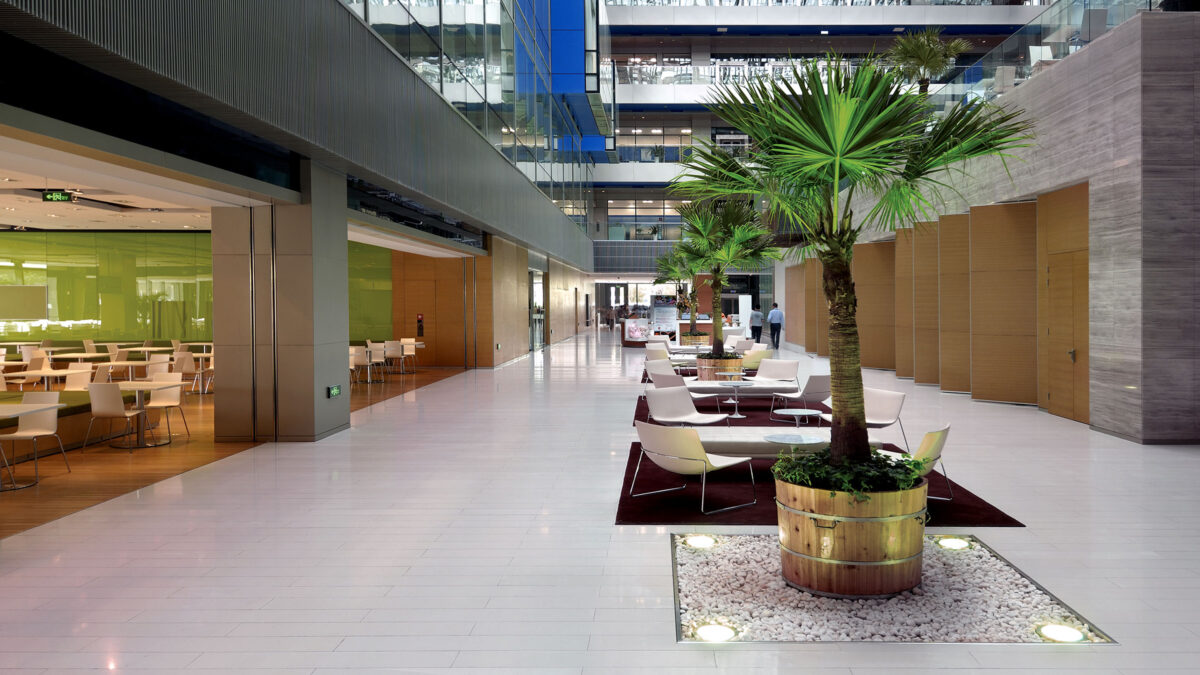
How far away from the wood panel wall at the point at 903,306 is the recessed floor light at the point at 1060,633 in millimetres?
13849

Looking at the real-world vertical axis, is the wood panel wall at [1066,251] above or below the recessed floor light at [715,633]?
above

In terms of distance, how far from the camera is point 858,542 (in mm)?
4242

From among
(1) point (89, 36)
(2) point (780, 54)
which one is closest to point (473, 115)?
(1) point (89, 36)

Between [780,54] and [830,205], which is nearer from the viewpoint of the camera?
[830,205]

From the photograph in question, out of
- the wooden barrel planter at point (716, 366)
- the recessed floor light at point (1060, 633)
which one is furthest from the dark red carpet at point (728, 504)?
the wooden barrel planter at point (716, 366)

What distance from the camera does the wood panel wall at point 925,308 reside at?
15602mm

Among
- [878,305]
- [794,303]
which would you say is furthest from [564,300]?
[878,305]

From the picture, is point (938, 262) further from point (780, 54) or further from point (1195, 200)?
point (780, 54)

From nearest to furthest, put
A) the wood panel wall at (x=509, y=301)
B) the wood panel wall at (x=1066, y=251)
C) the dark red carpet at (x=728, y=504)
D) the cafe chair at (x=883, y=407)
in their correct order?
the dark red carpet at (x=728, y=504) < the cafe chair at (x=883, y=407) < the wood panel wall at (x=1066, y=251) < the wood panel wall at (x=509, y=301)

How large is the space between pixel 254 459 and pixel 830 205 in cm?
A: 671

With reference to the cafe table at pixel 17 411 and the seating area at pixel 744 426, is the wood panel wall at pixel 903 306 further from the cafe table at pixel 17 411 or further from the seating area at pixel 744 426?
the cafe table at pixel 17 411

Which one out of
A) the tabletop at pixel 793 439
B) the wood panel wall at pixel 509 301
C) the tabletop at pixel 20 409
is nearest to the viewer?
the tabletop at pixel 793 439

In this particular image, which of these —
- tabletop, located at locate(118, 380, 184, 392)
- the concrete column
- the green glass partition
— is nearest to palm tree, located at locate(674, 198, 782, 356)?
the concrete column

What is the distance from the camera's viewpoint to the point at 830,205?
5031 millimetres
